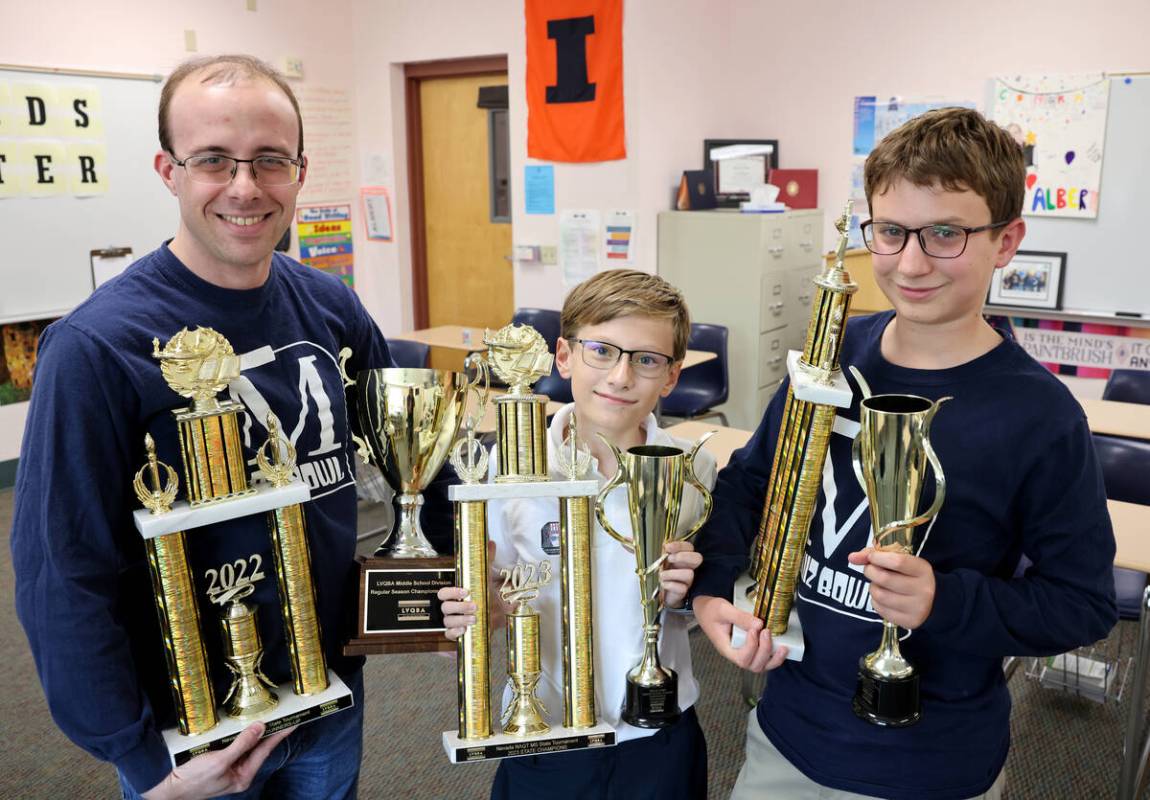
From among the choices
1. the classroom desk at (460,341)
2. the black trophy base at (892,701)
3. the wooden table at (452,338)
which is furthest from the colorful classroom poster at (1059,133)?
the black trophy base at (892,701)

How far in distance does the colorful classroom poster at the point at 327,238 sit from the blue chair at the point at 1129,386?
183 inches

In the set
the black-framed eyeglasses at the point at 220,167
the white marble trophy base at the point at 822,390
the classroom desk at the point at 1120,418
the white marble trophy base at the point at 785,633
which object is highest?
the black-framed eyeglasses at the point at 220,167

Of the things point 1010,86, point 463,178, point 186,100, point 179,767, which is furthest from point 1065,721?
point 463,178

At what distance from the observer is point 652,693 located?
4.22 ft

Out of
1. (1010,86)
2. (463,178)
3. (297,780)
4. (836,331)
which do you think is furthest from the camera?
(463,178)

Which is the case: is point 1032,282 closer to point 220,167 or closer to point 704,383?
point 704,383

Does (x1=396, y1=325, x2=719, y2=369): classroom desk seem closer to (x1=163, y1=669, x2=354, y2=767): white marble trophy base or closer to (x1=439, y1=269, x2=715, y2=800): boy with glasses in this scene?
(x1=439, y1=269, x2=715, y2=800): boy with glasses

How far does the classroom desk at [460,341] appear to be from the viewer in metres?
4.69

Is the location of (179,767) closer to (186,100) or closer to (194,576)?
(194,576)

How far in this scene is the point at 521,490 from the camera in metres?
1.25

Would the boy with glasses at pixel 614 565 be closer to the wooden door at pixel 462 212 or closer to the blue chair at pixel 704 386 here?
the blue chair at pixel 704 386

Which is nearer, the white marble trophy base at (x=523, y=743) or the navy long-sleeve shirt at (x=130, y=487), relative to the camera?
the navy long-sleeve shirt at (x=130, y=487)

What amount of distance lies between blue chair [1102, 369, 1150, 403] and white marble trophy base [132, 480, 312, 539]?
3707 mm

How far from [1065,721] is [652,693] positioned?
228 centimetres
